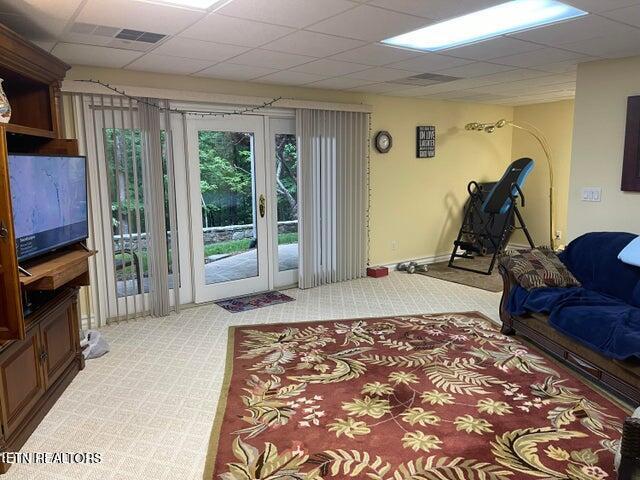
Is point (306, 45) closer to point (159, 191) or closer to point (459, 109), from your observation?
point (159, 191)

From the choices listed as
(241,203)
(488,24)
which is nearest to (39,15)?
(241,203)

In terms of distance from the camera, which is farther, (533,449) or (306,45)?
(306,45)

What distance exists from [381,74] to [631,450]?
3.76 metres

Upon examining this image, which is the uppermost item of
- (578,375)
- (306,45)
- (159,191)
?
(306,45)

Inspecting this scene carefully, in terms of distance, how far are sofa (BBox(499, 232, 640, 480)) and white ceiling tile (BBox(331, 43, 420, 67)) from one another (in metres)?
1.94

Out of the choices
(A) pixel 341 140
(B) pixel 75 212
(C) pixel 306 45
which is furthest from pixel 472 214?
(B) pixel 75 212

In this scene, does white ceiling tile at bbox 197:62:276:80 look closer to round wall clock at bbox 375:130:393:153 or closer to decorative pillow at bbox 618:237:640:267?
round wall clock at bbox 375:130:393:153

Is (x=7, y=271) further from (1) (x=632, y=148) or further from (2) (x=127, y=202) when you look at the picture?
(1) (x=632, y=148)

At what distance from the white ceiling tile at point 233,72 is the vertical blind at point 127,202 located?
0.53 m

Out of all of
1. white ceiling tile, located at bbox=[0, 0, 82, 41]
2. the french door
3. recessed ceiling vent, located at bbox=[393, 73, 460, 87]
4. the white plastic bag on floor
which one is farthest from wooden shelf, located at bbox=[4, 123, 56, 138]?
recessed ceiling vent, located at bbox=[393, 73, 460, 87]

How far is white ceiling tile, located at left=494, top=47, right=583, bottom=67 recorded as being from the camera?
367 cm

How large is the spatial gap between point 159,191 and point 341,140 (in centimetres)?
227

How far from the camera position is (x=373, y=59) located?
3.85 metres

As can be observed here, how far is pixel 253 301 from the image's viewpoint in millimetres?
4980
